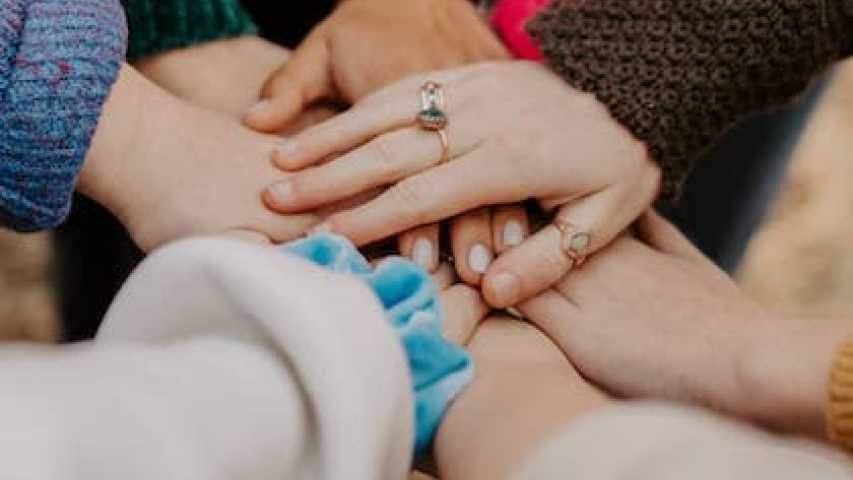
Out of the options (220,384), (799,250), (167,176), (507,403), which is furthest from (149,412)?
(799,250)

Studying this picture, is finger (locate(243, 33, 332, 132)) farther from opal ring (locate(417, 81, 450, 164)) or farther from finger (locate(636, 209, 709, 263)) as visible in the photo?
finger (locate(636, 209, 709, 263))

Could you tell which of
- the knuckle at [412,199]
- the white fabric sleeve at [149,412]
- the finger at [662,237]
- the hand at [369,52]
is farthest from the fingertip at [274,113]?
the white fabric sleeve at [149,412]

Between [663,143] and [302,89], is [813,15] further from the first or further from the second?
[302,89]

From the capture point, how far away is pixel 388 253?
707 mm

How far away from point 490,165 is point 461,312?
0.08 meters

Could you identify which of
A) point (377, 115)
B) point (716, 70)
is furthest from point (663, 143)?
point (377, 115)

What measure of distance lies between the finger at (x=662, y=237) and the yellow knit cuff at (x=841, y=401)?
0.25 meters

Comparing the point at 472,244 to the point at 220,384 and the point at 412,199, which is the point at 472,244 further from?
the point at 220,384

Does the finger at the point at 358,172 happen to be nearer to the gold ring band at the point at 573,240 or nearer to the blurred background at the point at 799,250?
the gold ring band at the point at 573,240

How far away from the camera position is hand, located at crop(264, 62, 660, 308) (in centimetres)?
68

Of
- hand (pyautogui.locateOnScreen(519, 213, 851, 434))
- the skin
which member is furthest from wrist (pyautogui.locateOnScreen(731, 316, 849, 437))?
the skin

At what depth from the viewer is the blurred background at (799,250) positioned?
1136 mm

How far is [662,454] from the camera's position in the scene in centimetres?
33

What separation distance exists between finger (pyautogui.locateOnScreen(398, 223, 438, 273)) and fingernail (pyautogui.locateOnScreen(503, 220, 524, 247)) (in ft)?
0.14
